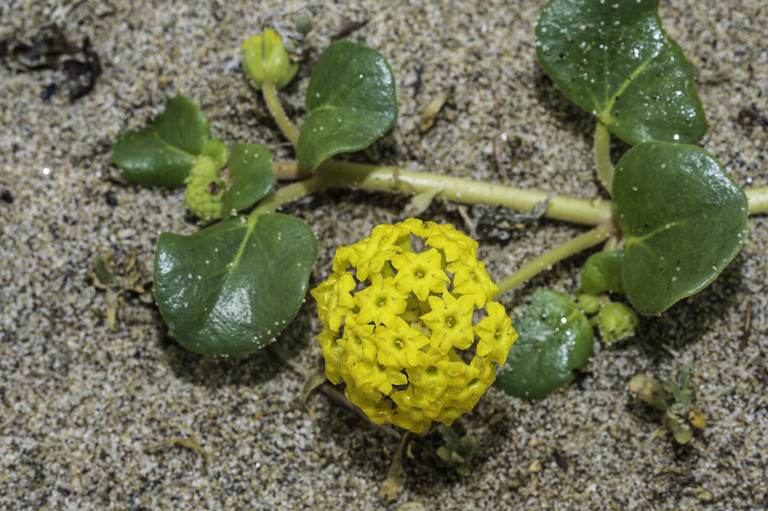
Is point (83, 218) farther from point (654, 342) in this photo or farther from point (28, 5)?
point (654, 342)

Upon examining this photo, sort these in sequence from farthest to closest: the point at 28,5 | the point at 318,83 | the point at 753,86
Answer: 1. the point at 28,5
2. the point at 753,86
3. the point at 318,83

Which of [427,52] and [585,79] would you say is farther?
[427,52]

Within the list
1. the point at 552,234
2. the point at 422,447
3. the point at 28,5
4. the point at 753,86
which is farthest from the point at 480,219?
the point at 28,5

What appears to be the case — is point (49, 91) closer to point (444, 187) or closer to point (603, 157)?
point (444, 187)

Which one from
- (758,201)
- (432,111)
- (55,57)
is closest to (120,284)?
(55,57)

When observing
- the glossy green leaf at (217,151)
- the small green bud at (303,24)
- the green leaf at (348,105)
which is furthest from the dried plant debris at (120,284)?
the small green bud at (303,24)

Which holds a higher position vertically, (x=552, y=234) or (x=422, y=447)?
(x=552, y=234)

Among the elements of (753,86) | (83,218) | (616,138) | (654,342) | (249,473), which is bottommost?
(249,473)

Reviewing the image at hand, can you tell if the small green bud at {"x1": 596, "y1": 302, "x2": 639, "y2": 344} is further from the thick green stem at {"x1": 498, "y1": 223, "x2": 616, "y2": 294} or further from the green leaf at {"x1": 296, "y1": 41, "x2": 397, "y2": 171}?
the green leaf at {"x1": 296, "y1": 41, "x2": 397, "y2": 171}
